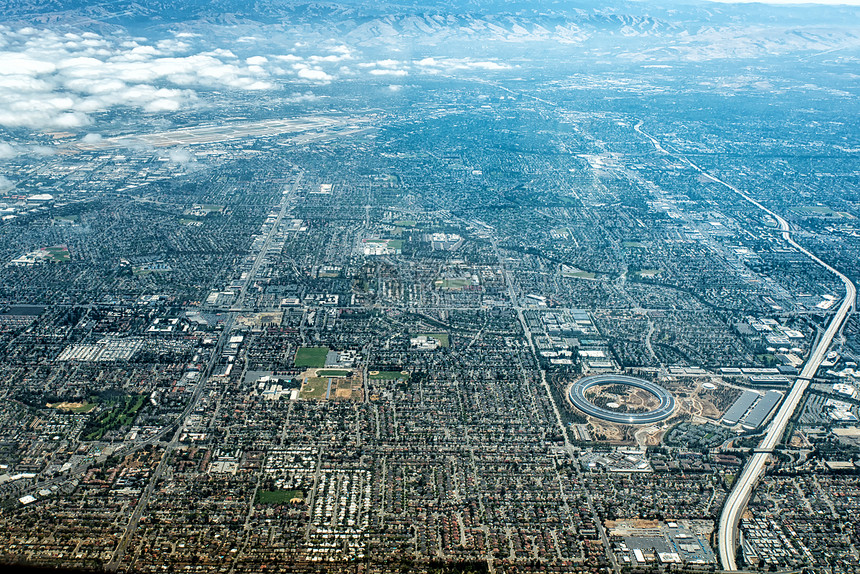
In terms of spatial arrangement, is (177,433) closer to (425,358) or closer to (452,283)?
(425,358)

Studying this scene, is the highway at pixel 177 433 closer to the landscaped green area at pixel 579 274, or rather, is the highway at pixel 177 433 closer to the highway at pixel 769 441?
the highway at pixel 769 441

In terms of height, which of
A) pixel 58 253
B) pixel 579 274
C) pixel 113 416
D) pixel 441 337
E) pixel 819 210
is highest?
pixel 819 210

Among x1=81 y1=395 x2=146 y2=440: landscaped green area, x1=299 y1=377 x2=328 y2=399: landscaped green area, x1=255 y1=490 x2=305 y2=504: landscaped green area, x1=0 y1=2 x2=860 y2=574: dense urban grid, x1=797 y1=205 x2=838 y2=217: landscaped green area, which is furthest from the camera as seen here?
x1=797 y1=205 x2=838 y2=217: landscaped green area

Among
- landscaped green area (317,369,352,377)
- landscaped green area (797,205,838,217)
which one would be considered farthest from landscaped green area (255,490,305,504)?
landscaped green area (797,205,838,217)

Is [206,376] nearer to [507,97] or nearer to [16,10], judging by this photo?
[507,97]

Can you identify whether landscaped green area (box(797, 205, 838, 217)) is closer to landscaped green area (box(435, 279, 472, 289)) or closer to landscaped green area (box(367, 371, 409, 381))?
landscaped green area (box(435, 279, 472, 289))

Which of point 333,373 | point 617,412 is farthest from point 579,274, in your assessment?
point 333,373
